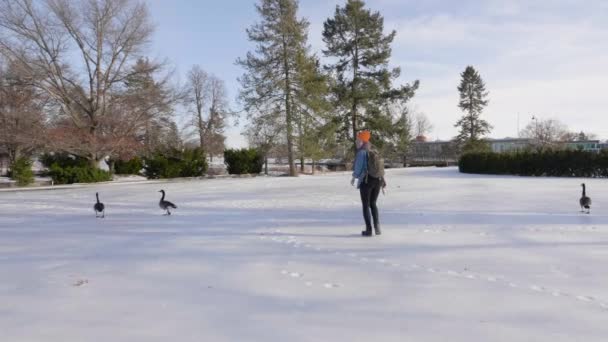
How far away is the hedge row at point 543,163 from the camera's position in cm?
2431

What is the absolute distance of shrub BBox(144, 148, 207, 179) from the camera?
Result: 2850 cm

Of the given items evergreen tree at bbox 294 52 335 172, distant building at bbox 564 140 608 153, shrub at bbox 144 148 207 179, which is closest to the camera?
distant building at bbox 564 140 608 153

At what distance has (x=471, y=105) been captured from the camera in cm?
5338

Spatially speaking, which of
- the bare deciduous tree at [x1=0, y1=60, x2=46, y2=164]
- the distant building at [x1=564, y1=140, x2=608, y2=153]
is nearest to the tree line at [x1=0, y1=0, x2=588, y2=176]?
the bare deciduous tree at [x1=0, y1=60, x2=46, y2=164]

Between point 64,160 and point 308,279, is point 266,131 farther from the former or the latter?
point 308,279

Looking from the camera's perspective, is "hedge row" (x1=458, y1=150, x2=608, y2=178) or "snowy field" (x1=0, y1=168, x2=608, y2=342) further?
"hedge row" (x1=458, y1=150, x2=608, y2=178)

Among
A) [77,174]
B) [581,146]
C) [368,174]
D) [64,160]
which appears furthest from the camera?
[581,146]

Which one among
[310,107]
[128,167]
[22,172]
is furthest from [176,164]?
[310,107]

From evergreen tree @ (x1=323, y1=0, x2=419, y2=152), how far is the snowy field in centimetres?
3021

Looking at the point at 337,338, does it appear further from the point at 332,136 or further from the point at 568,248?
the point at 332,136

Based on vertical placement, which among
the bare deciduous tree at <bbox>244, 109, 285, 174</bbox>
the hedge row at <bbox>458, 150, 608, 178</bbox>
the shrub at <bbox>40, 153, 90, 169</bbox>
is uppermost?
the bare deciduous tree at <bbox>244, 109, 285, 174</bbox>

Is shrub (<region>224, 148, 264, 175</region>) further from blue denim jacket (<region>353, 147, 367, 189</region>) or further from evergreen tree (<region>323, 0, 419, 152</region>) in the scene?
blue denim jacket (<region>353, 147, 367, 189</region>)

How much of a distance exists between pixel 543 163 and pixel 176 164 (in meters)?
23.8

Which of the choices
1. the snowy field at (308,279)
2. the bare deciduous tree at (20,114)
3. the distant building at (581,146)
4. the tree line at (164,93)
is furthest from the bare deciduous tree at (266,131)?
the snowy field at (308,279)
